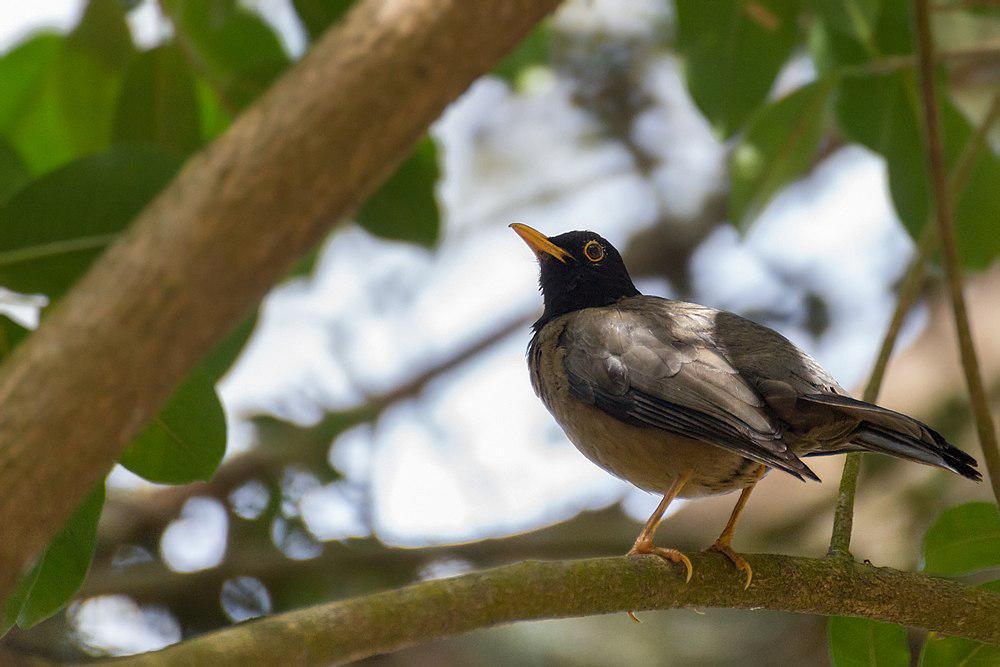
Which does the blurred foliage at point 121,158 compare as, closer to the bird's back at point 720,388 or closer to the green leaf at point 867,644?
the bird's back at point 720,388

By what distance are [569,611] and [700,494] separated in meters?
1.58

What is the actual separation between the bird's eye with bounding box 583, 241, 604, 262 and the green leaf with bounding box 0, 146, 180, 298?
250cm

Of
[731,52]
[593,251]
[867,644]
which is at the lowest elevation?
[867,644]

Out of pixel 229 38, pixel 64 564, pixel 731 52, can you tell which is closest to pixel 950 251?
pixel 731 52

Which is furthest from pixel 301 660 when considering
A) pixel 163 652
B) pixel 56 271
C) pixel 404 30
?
pixel 56 271

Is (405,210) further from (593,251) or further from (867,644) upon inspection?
(867,644)

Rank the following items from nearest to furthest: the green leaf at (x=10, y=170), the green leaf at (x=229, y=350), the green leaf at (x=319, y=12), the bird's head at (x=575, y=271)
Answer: the green leaf at (x=10, y=170), the green leaf at (x=229, y=350), the green leaf at (x=319, y=12), the bird's head at (x=575, y=271)

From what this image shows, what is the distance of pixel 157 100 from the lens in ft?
15.0

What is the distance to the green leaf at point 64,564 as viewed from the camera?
9.98ft

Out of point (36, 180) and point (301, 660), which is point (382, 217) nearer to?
point (36, 180)

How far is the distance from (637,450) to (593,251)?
1488 millimetres

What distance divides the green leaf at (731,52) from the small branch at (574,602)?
1964 millimetres

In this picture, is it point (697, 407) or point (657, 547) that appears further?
point (697, 407)

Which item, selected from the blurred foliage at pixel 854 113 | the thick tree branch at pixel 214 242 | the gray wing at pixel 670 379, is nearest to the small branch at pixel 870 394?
the gray wing at pixel 670 379
